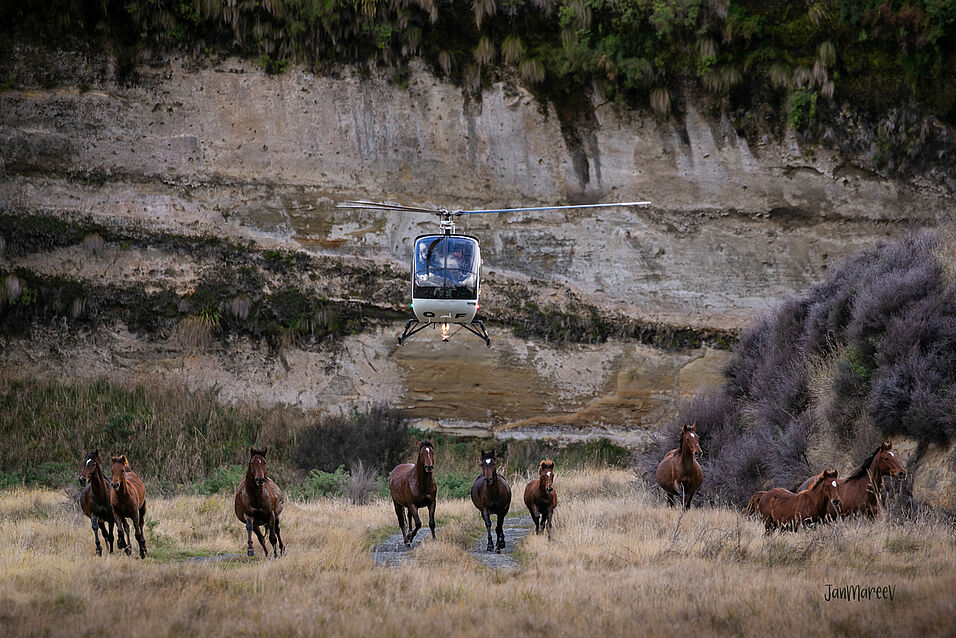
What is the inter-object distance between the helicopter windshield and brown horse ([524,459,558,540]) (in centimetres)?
525

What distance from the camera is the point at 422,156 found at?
2861cm

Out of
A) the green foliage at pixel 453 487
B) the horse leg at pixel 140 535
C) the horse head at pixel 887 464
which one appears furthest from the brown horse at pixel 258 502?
the green foliage at pixel 453 487

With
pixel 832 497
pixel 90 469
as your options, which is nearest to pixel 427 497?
pixel 90 469

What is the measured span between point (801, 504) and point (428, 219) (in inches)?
729

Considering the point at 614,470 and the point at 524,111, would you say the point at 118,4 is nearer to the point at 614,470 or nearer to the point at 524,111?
the point at 524,111

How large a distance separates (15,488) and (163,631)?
14.1m

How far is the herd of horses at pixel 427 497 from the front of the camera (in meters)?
11.2

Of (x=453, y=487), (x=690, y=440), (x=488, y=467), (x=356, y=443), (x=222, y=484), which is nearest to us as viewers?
(x=488, y=467)

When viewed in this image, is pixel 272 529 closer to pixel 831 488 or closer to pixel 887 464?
pixel 831 488

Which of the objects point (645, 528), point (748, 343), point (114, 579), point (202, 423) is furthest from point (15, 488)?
point (748, 343)

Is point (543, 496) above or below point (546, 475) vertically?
below

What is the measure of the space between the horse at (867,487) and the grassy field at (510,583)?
13.7 inches

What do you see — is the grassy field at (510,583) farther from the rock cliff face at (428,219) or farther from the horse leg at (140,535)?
the rock cliff face at (428,219)

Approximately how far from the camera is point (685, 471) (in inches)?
559
